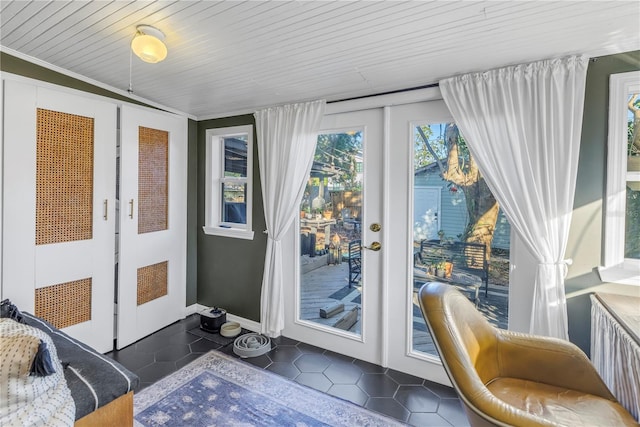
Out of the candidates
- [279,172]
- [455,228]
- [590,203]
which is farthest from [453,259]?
[279,172]

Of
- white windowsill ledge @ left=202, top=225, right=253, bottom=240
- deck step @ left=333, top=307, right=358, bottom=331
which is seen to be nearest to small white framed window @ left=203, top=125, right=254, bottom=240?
white windowsill ledge @ left=202, top=225, right=253, bottom=240

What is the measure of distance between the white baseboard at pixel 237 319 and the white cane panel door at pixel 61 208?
895 mm

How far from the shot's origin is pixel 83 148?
2.57 metres

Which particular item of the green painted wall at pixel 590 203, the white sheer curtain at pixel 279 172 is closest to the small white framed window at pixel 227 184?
the white sheer curtain at pixel 279 172

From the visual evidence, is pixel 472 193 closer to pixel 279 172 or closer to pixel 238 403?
pixel 279 172

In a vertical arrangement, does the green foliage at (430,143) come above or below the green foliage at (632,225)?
above

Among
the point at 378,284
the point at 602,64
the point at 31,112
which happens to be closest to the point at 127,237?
the point at 31,112

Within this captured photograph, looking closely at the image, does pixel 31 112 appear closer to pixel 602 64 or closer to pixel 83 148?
pixel 83 148

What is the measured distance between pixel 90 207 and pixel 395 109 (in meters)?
2.60

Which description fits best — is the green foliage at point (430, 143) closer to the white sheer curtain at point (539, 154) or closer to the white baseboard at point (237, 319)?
the white sheer curtain at point (539, 154)

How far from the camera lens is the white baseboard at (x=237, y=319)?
10.6 ft

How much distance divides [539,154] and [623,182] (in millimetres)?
452

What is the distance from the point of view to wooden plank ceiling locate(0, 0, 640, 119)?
1.52 metres

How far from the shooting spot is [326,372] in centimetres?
249
